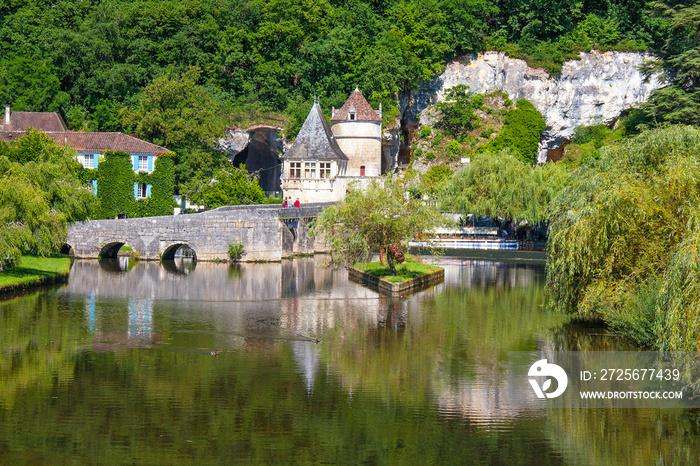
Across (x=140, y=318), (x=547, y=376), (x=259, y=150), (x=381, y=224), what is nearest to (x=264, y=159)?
(x=259, y=150)

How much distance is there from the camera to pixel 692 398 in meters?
23.5

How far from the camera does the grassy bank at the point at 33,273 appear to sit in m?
40.5

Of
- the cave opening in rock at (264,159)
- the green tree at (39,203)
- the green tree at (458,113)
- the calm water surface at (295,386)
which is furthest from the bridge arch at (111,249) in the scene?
the green tree at (458,113)

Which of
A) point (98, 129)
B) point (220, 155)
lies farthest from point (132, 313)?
point (98, 129)

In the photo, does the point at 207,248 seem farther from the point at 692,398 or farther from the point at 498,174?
the point at 692,398

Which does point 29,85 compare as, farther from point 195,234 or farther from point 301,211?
point 301,211

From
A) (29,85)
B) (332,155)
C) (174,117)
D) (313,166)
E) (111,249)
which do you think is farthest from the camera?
(29,85)

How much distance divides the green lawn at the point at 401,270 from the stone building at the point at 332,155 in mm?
21467

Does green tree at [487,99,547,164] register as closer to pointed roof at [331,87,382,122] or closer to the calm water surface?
pointed roof at [331,87,382,122]

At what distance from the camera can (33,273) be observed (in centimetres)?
4434

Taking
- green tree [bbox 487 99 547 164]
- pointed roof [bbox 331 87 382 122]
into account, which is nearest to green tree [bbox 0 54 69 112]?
pointed roof [bbox 331 87 382 122]

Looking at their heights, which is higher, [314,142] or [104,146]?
[314,142]

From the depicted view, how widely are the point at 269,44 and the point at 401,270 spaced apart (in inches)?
1601

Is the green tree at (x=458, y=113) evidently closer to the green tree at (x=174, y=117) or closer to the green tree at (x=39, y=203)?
the green tree at (x=174, y=117)
